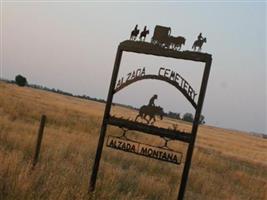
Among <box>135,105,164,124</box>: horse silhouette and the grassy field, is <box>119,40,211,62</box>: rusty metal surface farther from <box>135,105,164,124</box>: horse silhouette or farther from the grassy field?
the grassy field

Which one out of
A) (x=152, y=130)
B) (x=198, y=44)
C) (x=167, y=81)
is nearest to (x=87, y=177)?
(x=152, y=130)

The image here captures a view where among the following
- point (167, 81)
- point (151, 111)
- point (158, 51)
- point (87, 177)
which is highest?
point (158, 51)

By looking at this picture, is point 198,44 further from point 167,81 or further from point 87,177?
point 87,177

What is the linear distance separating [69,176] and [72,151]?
16.5ft

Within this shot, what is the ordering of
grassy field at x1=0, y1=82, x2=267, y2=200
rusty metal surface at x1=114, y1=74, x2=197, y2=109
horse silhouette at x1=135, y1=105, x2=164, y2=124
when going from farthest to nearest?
horse silhouette at x1=135, y1=105, x2=164, y2=124, rusty metal surface at x1=114, y1=74, x2=197, y2=109, grassy field at x1=0, y1=82, x2=267, y2=200

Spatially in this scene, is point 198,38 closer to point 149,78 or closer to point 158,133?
point 149,78

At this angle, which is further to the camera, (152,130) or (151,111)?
(151,111)

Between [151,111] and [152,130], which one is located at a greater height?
[151,111]

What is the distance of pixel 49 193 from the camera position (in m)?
7.50

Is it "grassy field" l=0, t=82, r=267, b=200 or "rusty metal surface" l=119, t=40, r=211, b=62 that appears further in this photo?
"rusty metal surface" l=119, t=40, r=211, b=62

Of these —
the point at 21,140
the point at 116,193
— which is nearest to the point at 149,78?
the point at 116,193

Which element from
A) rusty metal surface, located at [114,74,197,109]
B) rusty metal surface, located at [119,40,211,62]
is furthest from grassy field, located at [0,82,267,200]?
rusty metal surface, located at [119,40,211,62]

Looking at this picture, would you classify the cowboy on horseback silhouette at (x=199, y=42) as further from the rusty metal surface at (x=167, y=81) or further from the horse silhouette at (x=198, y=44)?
the rusty metal surface at (x=167, y=81)

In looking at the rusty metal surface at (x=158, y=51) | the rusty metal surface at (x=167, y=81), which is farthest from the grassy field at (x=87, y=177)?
the rusty metal surface at (x=158, y=51)
